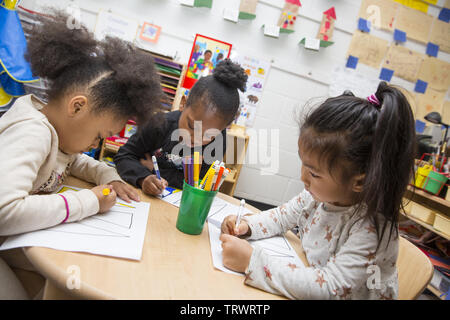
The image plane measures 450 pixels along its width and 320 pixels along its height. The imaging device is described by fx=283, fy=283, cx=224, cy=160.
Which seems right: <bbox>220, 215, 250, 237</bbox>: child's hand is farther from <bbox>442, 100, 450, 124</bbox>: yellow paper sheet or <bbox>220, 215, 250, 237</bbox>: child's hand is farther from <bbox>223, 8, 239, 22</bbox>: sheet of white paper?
<bbox>442, 100, 450, 124</bbox>: yellow paper sheet

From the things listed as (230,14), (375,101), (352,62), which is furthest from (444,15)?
(375,101)

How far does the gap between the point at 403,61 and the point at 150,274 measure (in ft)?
9.71

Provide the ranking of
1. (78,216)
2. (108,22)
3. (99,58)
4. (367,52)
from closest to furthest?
(78,216)
(99,58)
(108,22)
(367,52)

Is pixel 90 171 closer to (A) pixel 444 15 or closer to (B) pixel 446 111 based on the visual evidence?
(B) pixel 446 111

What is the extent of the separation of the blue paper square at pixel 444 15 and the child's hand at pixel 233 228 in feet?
9.99

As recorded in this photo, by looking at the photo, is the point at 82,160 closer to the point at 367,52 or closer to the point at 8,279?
the point at 8,279

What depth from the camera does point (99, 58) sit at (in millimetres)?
699

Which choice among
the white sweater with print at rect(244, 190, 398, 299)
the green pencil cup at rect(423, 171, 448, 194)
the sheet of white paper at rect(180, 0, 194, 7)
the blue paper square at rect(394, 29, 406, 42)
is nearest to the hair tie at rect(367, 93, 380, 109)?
the white sweater with print at rect(244, 190, 398, 299)

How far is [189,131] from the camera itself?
1.09 m

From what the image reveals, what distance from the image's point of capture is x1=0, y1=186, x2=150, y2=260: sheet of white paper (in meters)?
0.46

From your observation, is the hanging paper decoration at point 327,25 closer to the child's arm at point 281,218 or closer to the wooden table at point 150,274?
the child's arm at point 281,218

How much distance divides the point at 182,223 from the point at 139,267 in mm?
183

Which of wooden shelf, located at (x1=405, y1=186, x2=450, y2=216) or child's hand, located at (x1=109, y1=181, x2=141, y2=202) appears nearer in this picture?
child's hand, located at (x1=109, y1=181, x2=141, y2=202)
